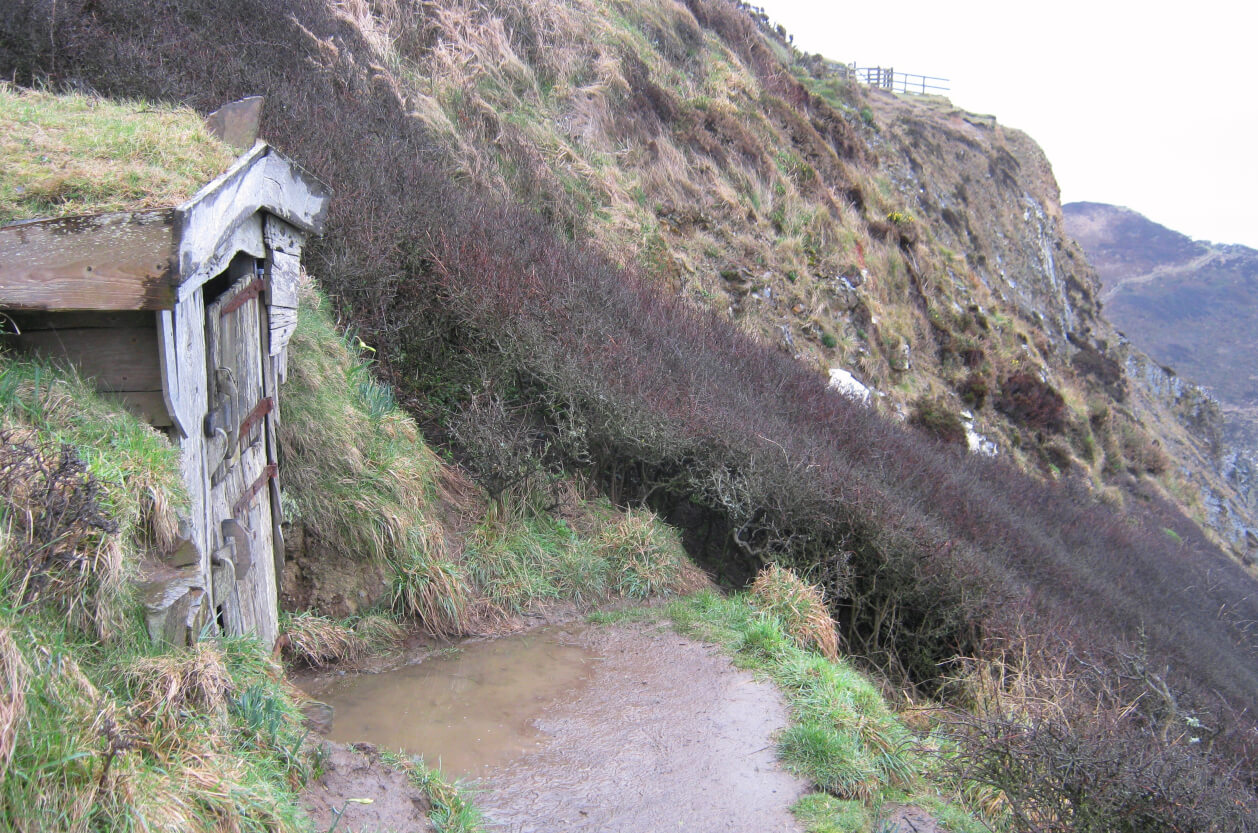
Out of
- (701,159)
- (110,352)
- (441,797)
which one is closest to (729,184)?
(701,159)

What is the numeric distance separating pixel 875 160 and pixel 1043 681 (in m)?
18.9

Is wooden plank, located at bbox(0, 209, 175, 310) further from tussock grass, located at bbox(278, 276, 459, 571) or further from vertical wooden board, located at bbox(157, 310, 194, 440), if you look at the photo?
tussock grass, located at bbox(278, 276, 459, 571)

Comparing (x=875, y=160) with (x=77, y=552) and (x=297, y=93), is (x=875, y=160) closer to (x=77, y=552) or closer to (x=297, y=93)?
(x=297, y=93)

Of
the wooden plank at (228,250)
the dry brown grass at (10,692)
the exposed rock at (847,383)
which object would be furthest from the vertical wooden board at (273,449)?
the exposed rock at (847,383)

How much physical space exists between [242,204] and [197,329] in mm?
569

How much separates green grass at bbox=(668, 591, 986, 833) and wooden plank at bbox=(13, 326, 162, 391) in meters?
3.36

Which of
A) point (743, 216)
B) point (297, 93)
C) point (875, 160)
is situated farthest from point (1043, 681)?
point (875, 160)

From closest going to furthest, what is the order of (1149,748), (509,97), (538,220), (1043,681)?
(1149,748) → (1043,681) → (538,220) → (509,97)

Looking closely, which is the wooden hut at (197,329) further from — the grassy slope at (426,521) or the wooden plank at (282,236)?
the grassy slope at (426,521)

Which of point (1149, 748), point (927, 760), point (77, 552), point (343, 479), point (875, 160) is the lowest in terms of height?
point (927, 760)

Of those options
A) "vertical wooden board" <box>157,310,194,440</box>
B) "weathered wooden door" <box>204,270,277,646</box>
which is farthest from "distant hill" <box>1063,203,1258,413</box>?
"vertical wooden board" <box>157,310,194,440</box>

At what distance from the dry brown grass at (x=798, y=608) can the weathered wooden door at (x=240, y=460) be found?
3630 mm

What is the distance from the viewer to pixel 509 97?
13.1m

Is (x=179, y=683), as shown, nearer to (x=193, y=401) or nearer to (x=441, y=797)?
(x=193, y=401)
